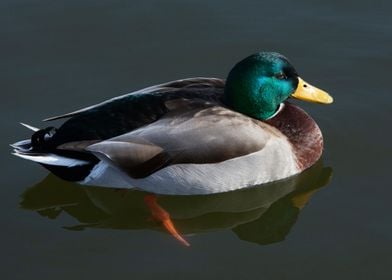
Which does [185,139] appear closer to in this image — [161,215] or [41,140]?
[161,215]

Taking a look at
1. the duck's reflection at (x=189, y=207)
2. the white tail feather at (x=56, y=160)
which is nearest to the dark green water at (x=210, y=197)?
the duck's reflection at (x=189, y=207)

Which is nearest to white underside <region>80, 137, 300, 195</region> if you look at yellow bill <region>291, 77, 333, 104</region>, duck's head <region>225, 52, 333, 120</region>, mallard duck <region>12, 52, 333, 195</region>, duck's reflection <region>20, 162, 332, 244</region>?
mallard duck <region>12, 52, 333, 195</region>

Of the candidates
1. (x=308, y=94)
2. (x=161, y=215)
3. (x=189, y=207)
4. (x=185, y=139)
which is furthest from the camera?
(x=308, y=94)

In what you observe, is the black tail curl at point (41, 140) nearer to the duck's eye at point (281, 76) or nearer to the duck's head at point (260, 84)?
the duck's head at point (260, 84)

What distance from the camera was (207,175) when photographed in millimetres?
7211

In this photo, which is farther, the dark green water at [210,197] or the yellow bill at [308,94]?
the yellow bill at [308,94]

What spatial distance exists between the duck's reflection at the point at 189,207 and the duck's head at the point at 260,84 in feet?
2.13

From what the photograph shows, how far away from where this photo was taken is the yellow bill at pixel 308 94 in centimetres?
765

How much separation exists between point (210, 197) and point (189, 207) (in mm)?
187

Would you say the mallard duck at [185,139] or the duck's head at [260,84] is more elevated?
the duck's head at [260,84]

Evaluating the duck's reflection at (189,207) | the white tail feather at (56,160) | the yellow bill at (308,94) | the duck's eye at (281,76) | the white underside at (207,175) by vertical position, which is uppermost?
the duck's eye at (281,76)

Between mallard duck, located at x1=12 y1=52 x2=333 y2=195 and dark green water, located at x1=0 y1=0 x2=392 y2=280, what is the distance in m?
0.26

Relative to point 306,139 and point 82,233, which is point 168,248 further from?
point 306,139

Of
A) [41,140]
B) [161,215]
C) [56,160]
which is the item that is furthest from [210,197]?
[41,140]
